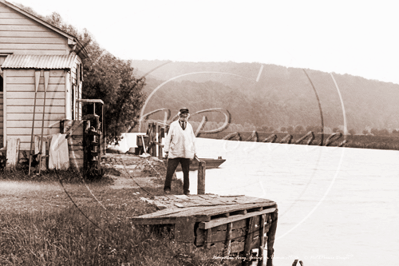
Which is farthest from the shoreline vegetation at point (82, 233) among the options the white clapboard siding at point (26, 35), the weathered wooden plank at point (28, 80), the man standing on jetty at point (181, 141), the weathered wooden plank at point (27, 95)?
the white clapboard siding at point (26, 35)

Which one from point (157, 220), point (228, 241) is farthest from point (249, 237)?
point (157, 220)

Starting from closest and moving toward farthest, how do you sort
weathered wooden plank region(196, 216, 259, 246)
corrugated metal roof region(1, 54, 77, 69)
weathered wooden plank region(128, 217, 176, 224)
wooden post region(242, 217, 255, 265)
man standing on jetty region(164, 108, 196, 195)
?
weathered wooden plank region(128, 217, 176, 224) < weathered wooden plank region(196, 216, 259, 246) < wooden post region(242, 217, 255, 265) < man standing on jetty region(164, 108, 196, 195) < corrugated metal roof region(1, 54, 77, 69)

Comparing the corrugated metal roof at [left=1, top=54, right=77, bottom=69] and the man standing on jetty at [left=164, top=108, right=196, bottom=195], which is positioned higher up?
the corrugated metal roof at [left=1, top=54, right=77, bottom=69]

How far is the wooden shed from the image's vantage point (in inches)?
659

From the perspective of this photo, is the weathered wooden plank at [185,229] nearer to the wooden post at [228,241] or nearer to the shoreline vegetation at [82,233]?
the shoreline vegetation at [82,233]

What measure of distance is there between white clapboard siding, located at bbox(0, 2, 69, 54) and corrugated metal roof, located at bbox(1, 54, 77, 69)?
0.33 meters

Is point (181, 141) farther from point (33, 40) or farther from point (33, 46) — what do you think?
point (33, 40)

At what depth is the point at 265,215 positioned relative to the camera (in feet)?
36.2

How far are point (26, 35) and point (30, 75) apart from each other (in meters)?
1.93

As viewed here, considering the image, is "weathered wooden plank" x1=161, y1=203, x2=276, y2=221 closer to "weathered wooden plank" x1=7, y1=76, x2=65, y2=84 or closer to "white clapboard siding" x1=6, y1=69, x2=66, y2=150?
"white clapboard siding" x1=6, y1=69, x2=66, y2=150

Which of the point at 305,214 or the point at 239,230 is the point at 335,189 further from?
the point at 239,230

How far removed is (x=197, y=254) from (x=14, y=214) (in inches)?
164

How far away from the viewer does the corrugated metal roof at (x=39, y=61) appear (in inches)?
663

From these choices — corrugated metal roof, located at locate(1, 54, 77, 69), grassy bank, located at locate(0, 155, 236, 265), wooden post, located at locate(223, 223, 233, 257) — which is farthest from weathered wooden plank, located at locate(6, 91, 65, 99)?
wooden post, located at locate(223, 223, 233, 257)
